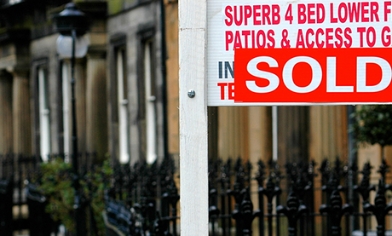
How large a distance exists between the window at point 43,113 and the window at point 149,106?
6277mm

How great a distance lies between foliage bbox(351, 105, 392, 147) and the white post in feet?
22.2

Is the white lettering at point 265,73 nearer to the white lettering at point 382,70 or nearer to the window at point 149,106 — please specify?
the white lettering at point 382,70

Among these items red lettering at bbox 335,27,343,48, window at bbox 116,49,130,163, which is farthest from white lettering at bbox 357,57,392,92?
window at bbox 116,49,130,163

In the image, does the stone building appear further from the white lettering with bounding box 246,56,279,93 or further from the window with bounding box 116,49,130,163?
the white lettering with bounding box 246,56,279,93

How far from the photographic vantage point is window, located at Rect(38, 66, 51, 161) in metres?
22.7

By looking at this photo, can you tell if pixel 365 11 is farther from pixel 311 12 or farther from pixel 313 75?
pixel 313 75

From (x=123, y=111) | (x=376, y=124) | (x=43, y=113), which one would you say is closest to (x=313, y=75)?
(x=376, y=124)

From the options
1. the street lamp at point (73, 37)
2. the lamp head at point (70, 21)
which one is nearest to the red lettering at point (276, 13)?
the street lamp at point (73, 37)

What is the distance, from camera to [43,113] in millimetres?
22797

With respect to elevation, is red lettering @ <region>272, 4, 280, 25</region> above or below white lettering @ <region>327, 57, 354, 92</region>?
above

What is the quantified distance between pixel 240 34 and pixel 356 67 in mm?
498

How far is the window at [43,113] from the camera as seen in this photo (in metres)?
22.7

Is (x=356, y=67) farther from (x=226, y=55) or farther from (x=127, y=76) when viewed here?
(x=127, y=76)

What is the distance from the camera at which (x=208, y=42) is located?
13.6ft
